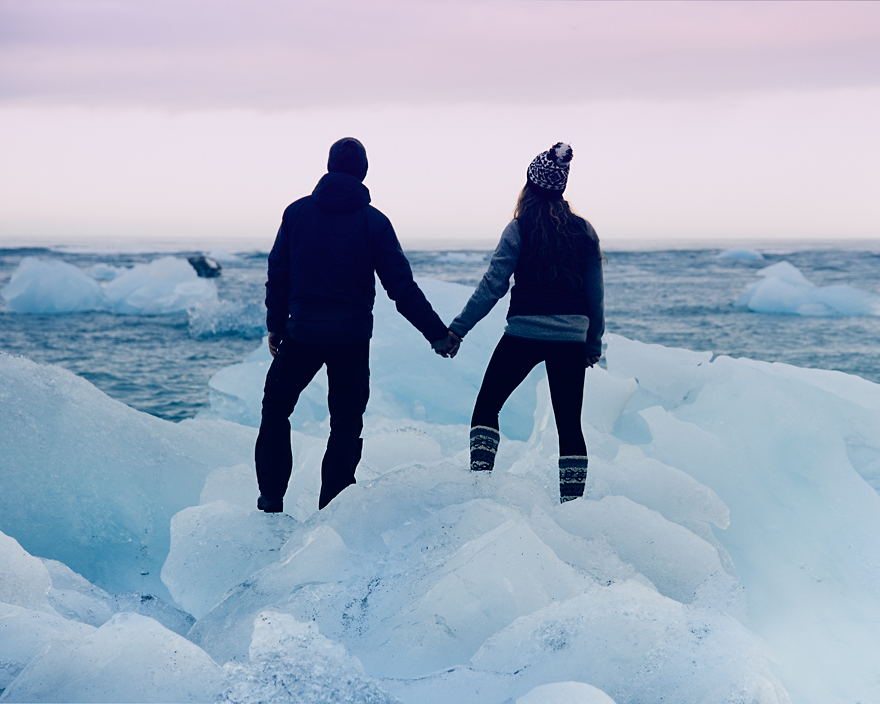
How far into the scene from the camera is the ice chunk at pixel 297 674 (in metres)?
1.50

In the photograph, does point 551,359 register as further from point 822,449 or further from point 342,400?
point 822,449

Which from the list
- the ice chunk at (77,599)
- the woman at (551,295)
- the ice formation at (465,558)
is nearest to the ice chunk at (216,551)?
the ice formation at (465,558)

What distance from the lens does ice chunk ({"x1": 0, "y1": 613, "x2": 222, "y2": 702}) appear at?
1520 mm

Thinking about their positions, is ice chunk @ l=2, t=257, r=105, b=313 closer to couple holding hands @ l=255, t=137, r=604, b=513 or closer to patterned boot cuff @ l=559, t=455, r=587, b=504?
couple holding hands @ l=255, t=137, r=604, b=513

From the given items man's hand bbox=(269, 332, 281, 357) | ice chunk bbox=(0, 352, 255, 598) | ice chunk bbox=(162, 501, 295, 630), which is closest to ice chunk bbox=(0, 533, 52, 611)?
ice chunk bbox=(162, 501, 295, 630)

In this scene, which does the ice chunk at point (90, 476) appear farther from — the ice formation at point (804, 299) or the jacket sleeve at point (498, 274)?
the ice formation at point (804, 299)

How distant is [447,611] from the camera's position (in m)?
1.96

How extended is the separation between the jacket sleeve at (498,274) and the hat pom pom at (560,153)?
287 mm

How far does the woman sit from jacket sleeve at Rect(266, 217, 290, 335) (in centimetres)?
80

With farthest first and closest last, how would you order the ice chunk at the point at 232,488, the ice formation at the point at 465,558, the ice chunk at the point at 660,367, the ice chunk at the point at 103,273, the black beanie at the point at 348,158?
the ice chunk at the point at 103,273 < the ice chunk at the point at 660,367 < the ice chunk at the point at 232,488 < the black beanie at the point at 348,158 < the ice formation at the point at 465,558

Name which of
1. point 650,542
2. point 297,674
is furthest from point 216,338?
point 297,674

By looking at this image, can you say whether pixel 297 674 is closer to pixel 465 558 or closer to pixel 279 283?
pixel 465 558

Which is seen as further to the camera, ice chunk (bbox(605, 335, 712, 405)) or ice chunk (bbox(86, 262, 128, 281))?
ice chunk (bbox(86, 262, 128, 281))

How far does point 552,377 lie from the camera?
273 cm
